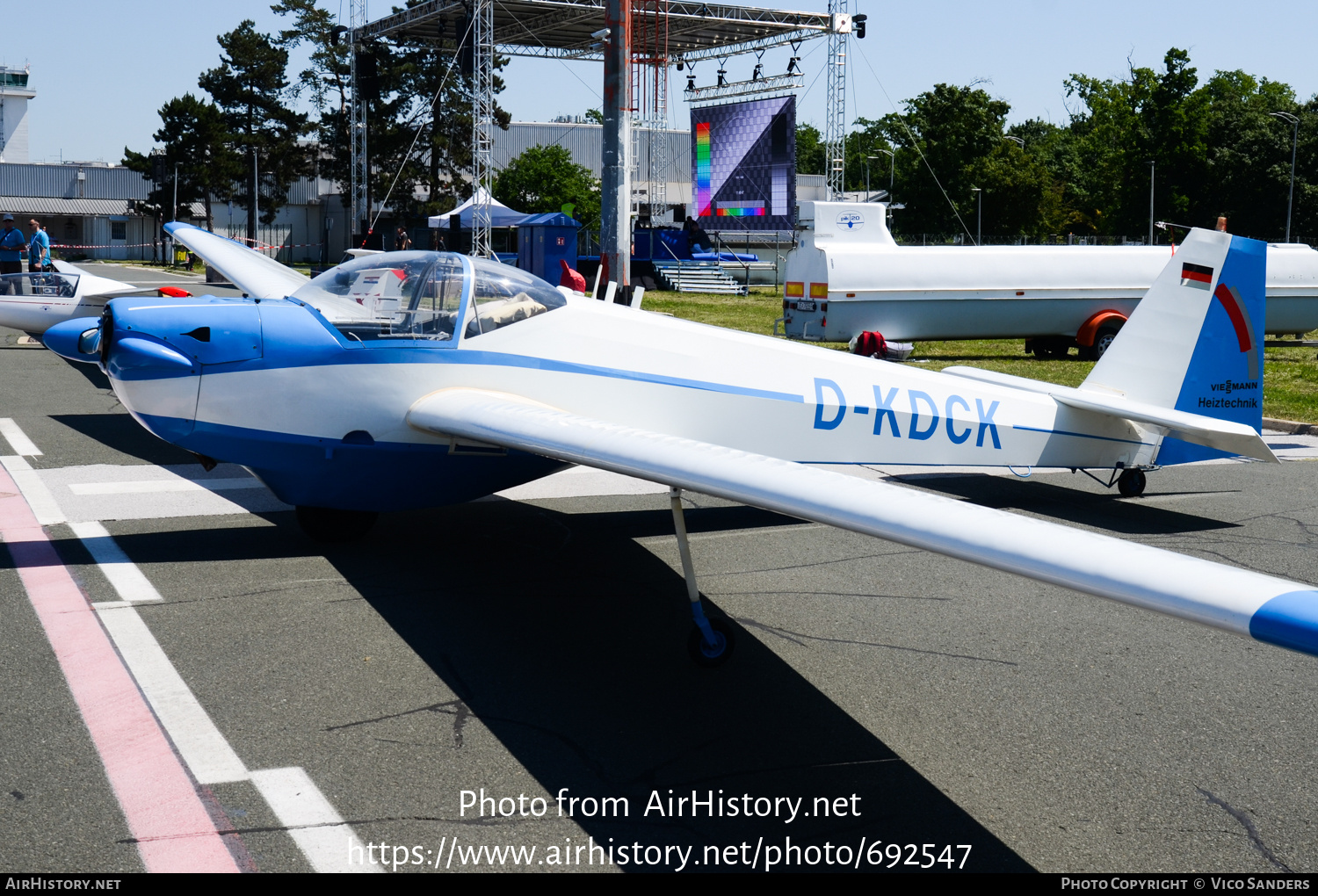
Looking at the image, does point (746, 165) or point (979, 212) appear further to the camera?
point (979, 212)

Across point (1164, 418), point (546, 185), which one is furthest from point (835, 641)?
point (546, 185)

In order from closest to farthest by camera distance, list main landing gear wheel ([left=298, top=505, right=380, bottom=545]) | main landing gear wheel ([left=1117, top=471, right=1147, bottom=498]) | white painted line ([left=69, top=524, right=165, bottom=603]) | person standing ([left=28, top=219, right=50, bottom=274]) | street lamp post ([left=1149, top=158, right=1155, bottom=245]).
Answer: white painted line ([left=69, top=524, right=165, bottom=603])
main landing gear wheel ([left=298, top=505, right=380, bottom=545])
main landing gear wheel ([left=1117, top=471, right=1147, bottom=498])
person standing ([left=28, top=219, right=50, bottom=274])
street lamp post ([left=1149, top=158, right=1155, bottom=245])

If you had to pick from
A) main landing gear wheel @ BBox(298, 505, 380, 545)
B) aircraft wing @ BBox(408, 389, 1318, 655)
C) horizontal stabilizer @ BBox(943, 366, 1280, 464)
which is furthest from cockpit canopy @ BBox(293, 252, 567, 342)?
horizontal stabilizer @ BBox(943, 366, 1280, 464)

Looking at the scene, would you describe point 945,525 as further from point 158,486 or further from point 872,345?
point 872,345

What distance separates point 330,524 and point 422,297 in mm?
1599

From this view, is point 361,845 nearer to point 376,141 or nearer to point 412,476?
point 412,476

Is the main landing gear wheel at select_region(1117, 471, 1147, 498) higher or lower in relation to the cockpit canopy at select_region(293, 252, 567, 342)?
lower

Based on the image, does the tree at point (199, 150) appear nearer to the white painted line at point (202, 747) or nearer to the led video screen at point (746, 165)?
the led video screen at point (746, 165)

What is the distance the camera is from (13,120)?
4683 inches

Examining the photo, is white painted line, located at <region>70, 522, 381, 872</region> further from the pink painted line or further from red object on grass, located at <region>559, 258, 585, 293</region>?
red object on grass, located at <region>559, 258, 585, 293</region>

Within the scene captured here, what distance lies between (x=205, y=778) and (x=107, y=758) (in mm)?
438

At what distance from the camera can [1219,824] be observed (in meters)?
3.75

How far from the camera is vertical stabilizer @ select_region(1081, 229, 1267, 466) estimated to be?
7996 mm

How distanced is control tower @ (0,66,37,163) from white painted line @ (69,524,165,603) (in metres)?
130
